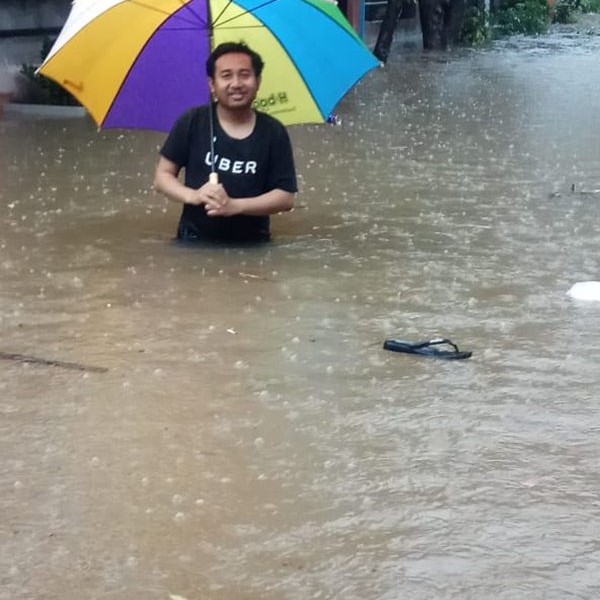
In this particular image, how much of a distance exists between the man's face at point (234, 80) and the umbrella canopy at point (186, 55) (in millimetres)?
310

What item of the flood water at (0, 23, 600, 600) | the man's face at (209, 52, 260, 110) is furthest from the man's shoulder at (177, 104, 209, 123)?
the flood water at (0, 23, 600, 600)

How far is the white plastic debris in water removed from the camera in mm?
6513

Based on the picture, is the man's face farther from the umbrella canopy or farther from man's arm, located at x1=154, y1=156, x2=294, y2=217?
man's arm, located at x1=154, y1=156, x2=294, y2=217

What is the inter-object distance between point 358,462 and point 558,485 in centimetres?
63

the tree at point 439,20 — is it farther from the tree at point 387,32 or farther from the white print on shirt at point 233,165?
the white print on shirt at point 233,165

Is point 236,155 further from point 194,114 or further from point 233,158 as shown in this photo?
point 194,114

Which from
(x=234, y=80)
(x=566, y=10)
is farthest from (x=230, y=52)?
(x=566, y=10)

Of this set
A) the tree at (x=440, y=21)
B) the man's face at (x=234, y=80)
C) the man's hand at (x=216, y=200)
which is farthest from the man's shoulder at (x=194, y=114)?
the tree at (x=440, y=21)

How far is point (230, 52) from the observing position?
7.07 metres

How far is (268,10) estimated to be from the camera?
7.43m

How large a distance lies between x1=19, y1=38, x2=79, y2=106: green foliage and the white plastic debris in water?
893cm

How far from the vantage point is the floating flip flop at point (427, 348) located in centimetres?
553

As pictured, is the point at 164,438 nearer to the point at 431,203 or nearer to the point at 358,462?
the point at 358,462

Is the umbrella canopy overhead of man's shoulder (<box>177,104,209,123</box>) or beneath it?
overhead
